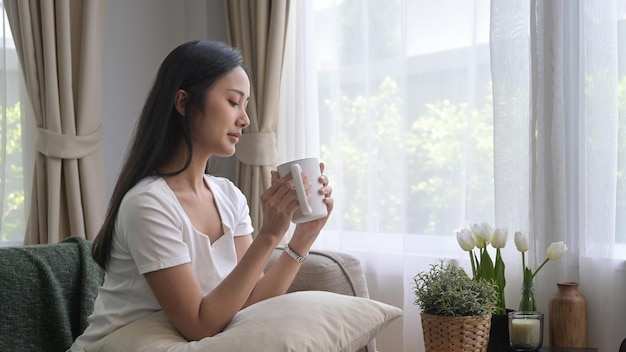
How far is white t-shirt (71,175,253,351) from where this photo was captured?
1.42 meters

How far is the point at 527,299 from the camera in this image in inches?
80.2

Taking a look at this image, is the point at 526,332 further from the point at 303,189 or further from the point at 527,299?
the point at 303,189

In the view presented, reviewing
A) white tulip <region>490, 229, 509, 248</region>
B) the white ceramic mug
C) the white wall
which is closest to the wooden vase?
white tulip <region>490, 229, 509, 248</region>

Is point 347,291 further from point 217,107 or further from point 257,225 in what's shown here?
point 257,225

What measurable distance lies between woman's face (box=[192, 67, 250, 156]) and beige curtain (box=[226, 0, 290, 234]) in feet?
4.54

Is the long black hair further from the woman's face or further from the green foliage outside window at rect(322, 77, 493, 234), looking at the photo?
the green foliage outside window at rect(322, 77, 493, 234)

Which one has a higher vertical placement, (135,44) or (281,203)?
(135,44)

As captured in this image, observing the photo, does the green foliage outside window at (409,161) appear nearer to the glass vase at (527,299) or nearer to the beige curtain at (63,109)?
the glass vase at (527,299)

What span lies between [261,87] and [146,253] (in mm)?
1668

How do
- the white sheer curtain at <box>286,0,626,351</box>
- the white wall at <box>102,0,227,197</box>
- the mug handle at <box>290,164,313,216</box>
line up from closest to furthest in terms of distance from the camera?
1. the mug handle at <box>290,164,313,216</box>
2. the white sheer curtain at <box>286,0,626,351</box>
3. the white wall at <box>102,0,227,197</box>

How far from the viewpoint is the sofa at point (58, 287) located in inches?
68.7

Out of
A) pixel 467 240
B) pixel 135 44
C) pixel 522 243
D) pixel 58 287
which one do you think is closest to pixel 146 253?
pixel 58 287

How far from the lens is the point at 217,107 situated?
5.13ft

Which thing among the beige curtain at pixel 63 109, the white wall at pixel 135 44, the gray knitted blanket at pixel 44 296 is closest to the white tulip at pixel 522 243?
the gray knitted blanket at pixel 44 296
